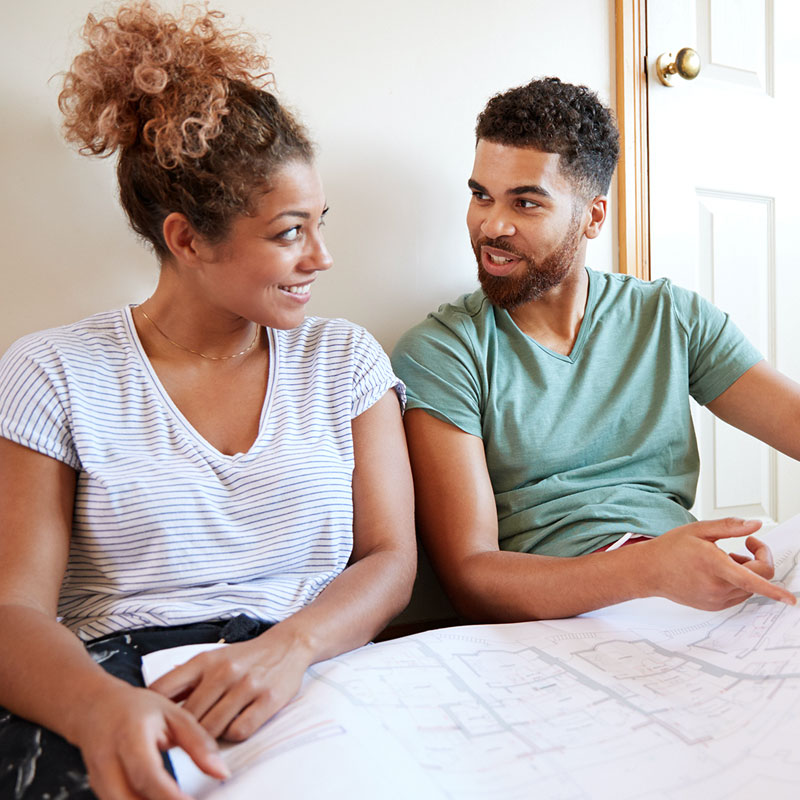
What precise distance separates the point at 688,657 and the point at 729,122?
119 cm

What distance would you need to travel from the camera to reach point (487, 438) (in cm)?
119

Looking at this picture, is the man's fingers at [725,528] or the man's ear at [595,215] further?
the man's ear at [595,215]

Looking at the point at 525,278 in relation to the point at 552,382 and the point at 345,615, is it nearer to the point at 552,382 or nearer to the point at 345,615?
the point at 552,382

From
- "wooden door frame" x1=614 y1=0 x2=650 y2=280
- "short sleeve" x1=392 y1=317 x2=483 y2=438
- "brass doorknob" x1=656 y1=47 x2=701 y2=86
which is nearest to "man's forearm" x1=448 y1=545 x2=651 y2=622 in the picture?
"short sleeve" x1=392 y1=317 x2=483 y2=438

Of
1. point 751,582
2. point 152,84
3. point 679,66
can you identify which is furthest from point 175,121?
point 679,66

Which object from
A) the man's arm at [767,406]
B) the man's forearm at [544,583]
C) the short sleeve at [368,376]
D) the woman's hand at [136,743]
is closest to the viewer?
the woman's hand at [136,743]

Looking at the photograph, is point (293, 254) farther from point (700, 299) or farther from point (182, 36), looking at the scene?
point (700, 299)

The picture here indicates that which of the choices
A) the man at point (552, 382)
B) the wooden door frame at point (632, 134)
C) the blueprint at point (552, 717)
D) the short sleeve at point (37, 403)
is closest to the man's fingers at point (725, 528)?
the blueprint at point (552, 717)

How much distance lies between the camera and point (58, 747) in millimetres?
648

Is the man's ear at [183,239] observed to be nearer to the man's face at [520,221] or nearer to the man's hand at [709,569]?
the man's face at [520,221]

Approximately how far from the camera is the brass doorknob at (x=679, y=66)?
1542mm

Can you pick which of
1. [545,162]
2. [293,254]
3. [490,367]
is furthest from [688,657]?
[545,162]

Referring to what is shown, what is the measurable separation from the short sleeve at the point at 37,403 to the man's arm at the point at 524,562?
1.54 ft

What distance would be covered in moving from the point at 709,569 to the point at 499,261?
584 mm
